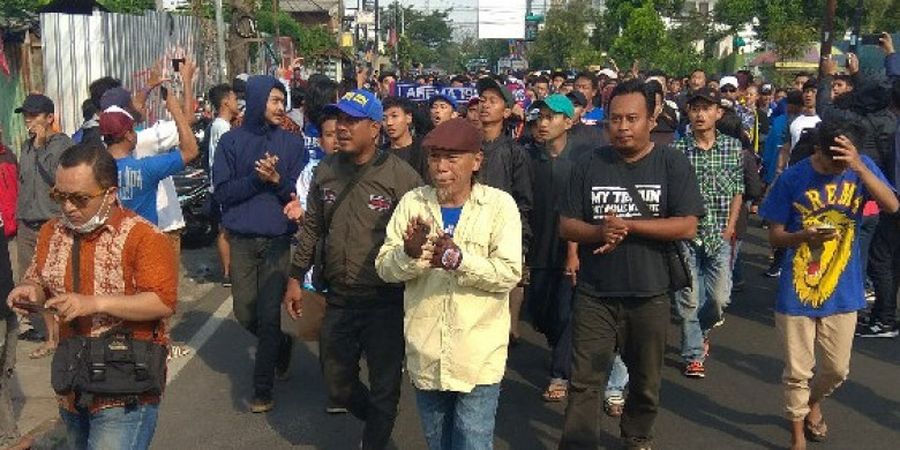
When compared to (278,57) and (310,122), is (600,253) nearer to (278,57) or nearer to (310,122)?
(310,122)

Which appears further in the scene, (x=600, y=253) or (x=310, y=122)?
(x=310, y=122)

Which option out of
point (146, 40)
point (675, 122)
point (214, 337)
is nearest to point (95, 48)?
point (146, 40)

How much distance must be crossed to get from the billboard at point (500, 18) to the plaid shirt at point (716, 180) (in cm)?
8024

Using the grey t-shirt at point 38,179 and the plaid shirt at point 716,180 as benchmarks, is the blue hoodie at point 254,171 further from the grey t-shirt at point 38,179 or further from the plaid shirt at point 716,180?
the plaid shirt at point 716,180

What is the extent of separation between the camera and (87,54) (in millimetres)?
14500

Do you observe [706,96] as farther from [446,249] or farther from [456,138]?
[446,249]

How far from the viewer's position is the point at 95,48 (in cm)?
1462

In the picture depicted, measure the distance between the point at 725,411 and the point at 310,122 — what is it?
4.67 m

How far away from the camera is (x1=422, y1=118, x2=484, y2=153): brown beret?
13.2ft

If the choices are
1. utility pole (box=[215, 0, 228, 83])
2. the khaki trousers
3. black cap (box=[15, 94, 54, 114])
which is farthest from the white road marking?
utility pole (box=[215, 0, 228, 83])

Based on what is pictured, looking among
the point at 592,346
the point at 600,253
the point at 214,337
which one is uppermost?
the point at 600,253

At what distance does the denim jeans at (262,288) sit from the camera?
6195 millimetres

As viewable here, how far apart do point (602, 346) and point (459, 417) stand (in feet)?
3.43

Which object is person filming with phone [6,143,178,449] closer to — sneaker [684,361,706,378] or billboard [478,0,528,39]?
sneaker [684,361,706,378]
